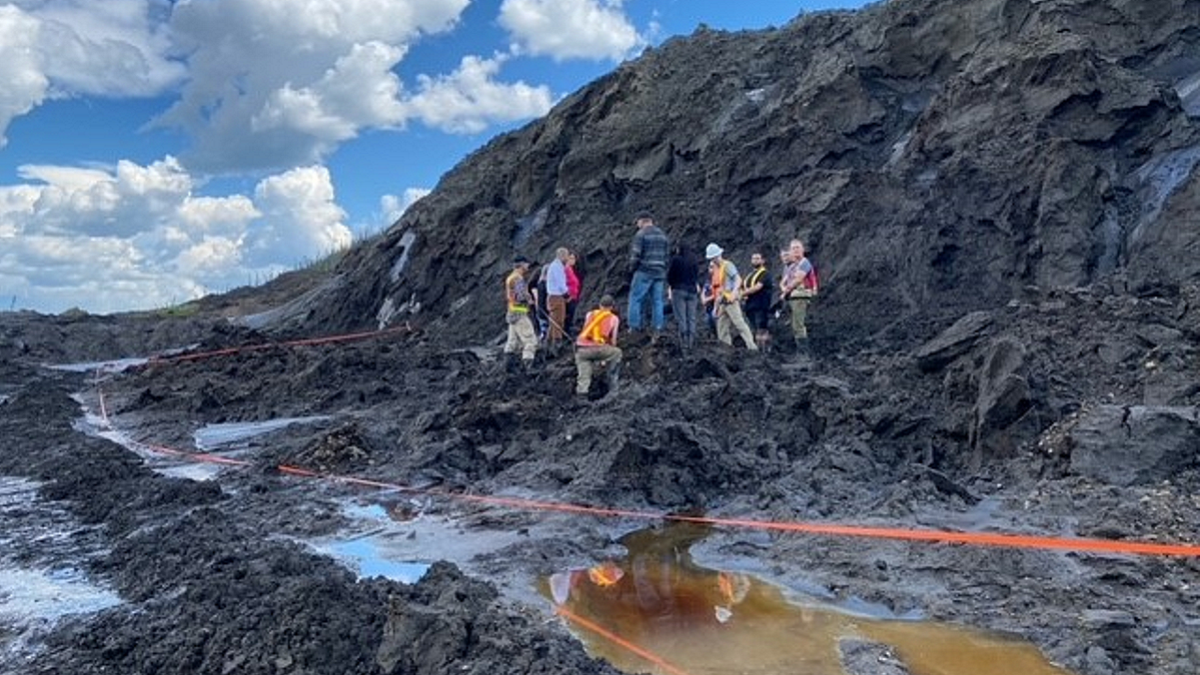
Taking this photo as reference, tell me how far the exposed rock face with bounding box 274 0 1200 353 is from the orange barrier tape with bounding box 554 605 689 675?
362 inches

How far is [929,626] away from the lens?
5797 millimetres

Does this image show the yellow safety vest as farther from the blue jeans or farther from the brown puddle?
the brown puddle

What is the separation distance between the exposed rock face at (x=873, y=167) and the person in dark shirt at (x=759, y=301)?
148 cm

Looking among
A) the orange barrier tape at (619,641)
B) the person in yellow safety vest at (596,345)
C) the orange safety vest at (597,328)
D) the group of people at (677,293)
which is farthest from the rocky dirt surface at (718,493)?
the orange safety vest at (597,328)

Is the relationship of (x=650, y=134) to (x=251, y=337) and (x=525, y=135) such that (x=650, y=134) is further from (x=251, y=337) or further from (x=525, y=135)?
(x=251, y=337)

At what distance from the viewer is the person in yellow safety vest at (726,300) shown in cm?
1377

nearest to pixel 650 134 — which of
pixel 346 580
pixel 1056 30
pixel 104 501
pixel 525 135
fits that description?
pixel 525 135

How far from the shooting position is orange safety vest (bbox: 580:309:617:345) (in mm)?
11562

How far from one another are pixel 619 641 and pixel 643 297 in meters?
8.98

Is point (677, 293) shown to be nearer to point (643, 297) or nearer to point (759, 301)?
point (643, 297)

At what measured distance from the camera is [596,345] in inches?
461

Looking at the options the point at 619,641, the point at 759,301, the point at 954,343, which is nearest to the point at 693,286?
the point at 759,301

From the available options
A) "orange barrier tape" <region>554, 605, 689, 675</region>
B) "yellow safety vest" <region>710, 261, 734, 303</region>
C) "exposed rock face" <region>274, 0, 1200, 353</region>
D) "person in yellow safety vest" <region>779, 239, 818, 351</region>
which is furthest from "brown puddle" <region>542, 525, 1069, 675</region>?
"exposed rock face" <region>274, 0, 1200, 353</region>

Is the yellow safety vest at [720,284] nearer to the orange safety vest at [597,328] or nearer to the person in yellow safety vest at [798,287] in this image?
the person in yellow safety vest at [798,287]
